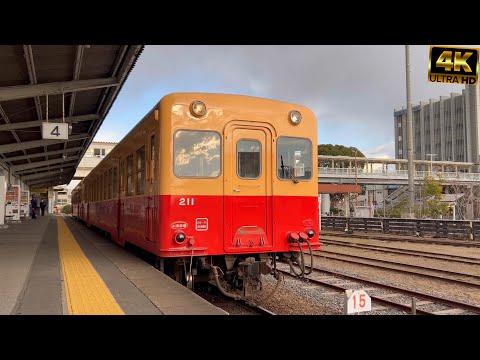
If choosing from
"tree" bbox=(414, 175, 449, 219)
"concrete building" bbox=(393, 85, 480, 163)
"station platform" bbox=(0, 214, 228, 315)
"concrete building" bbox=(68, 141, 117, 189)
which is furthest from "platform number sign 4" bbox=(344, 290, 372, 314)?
"concrete building" bbox=(393, 85, 480, 163)

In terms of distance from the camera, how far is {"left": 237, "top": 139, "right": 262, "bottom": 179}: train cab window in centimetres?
683

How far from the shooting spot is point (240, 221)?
6.75 meters

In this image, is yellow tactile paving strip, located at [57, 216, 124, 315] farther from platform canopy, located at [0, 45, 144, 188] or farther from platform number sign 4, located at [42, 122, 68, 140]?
platform number sign 4, located at [42, 122, 68, 140]

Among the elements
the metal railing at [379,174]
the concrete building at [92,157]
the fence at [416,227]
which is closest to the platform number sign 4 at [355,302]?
the fence at [416,227]

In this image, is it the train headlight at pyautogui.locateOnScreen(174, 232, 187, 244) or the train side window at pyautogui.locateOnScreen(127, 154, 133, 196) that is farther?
the train side window at pyautogui.locateOnScreen(127, 154, 133, 196)

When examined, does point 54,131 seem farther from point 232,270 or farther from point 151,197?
point 232,270

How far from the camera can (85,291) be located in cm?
581

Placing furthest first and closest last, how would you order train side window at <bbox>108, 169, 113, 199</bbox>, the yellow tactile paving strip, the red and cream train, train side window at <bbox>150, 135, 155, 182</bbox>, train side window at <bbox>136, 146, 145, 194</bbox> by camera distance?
1. train side window at <bbox>108, 169, 113, 199</bbox>
2. train side window at <bbox>136, 146, 145, 194</bbox>
3. train side window at <bbox>150, 135, 155, 182</bbox>
4. the red and cream train
5. the yellow tactile paving strip

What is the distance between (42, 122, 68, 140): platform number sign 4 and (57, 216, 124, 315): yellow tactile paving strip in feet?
16.5

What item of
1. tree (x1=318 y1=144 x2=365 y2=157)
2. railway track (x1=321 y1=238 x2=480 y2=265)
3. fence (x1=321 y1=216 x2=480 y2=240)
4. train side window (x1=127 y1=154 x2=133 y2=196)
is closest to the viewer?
train side window (x1=127 y1=154 x2=133 y2=196)

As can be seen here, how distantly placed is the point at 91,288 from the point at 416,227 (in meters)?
17.9

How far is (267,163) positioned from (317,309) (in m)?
2.61

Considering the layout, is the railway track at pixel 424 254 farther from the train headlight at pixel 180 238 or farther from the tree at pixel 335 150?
the tree at pixel 335 150

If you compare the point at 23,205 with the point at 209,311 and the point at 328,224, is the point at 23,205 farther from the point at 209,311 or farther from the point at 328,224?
the point at 209,311
